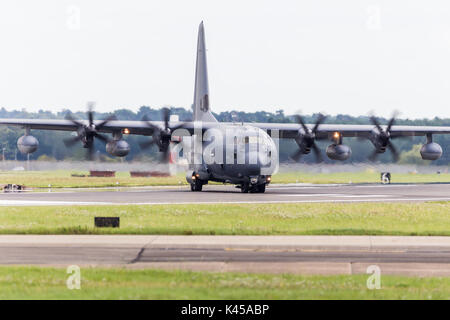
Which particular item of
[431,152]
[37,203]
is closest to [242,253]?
[37,203]

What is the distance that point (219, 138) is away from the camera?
46.6m

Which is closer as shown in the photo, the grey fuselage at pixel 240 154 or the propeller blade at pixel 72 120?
the grey fuselage at pixel 240 154

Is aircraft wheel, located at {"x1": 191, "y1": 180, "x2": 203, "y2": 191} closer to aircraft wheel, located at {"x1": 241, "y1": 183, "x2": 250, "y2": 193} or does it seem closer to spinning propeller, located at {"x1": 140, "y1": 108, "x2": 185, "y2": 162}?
spinning propeller, located at {"x1": 140, "y1": 108, "x2": 185, "y2": 162}

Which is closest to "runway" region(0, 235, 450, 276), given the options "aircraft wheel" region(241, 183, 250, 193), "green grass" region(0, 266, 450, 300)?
"green grass" region(0, 266, 450, 300)

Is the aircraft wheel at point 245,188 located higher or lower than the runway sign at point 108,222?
lower

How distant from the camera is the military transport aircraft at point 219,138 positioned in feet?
148

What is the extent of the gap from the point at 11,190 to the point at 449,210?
3192 centimetres

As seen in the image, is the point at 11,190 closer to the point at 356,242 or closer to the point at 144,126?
the point at 144,126

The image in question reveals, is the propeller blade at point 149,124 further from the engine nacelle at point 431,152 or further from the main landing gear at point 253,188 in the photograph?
the engine nacelle at point 431,152

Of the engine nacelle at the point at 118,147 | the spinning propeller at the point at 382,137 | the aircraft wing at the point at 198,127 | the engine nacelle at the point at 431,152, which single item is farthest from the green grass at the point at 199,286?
the engine nacelle at the point at 431,152

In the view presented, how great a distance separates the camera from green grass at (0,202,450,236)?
25.4m

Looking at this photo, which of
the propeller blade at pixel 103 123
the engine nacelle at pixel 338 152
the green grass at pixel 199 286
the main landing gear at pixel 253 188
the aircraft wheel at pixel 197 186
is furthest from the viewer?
the aircraft wheel at pixel 197 186
